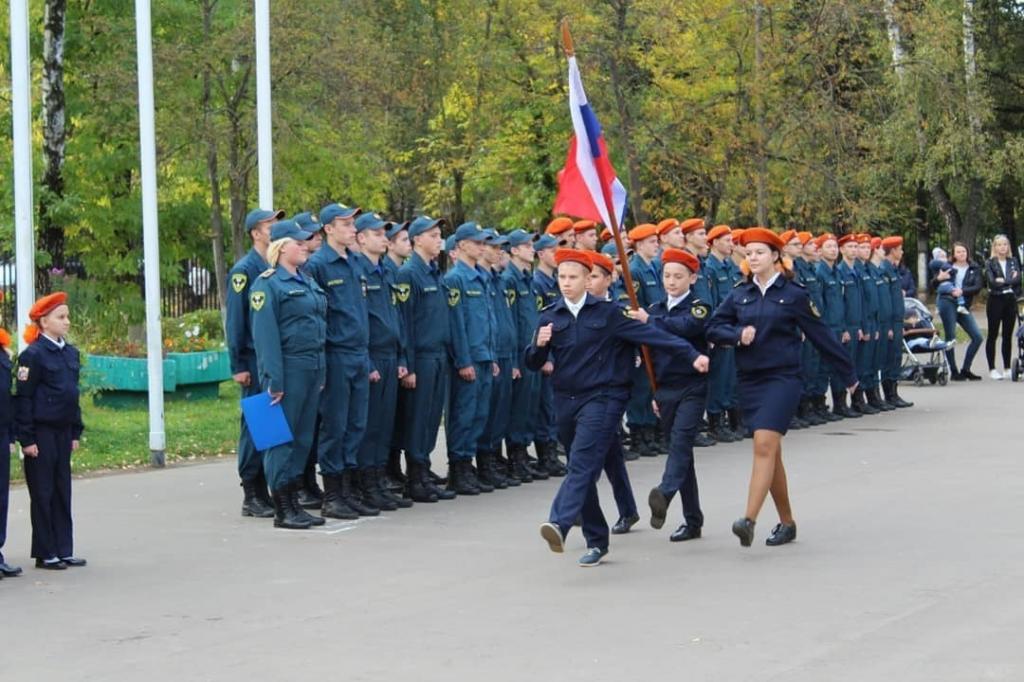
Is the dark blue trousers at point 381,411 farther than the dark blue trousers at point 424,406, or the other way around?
the dark blue trousers at point 424,406

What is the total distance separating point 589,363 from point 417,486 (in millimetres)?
3222

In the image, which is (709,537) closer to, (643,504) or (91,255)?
(643,504)

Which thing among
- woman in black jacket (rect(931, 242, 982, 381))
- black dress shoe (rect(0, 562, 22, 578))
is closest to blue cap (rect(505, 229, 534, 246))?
black dress shoe (rect(0, 562, 22, 578))

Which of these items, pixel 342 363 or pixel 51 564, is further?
pixel 342 363

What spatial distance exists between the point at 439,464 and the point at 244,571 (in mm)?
5622

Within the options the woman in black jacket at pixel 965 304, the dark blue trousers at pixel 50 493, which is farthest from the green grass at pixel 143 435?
the woman in black jacket at pixel 965 304

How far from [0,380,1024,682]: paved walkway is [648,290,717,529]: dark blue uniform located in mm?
349

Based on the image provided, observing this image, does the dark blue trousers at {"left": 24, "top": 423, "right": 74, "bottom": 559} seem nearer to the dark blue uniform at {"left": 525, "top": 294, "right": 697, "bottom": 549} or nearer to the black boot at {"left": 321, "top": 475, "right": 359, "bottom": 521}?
the black boot at {"left": 321, "top": 475, "right": 359, "bottom": 521}

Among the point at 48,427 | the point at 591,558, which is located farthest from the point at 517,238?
the point at 48,427

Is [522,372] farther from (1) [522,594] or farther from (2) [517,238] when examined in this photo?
(1) [522,594]

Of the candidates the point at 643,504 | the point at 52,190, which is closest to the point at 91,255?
the point at 52,190

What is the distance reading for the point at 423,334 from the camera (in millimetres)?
13508

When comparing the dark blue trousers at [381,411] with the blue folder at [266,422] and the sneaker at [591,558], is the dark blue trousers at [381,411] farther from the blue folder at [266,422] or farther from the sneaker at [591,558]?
the sneaker at [591,558]

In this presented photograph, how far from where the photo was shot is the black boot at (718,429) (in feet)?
55.9
